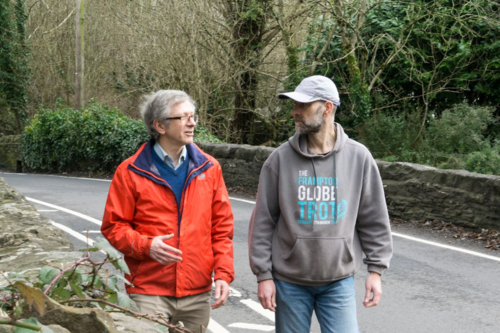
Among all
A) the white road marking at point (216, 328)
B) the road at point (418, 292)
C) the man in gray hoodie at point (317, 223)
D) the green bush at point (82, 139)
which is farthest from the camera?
the green bush at point (82, 139)

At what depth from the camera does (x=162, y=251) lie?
314 cm

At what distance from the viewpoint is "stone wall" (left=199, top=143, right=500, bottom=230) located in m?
9.44

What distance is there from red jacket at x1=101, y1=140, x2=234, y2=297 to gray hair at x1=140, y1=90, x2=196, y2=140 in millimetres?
191

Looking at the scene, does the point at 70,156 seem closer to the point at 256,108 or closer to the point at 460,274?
the point at 256,108

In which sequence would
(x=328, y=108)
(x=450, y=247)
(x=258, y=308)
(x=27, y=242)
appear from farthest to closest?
1. (x=450, y=247)
2. (x=258, y=308)
3. (x=27, y=242)
4. (x=328, y=108)

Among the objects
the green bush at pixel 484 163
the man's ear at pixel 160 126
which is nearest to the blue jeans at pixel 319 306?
the man's ear at pixel 160 126

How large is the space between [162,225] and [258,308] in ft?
9.65

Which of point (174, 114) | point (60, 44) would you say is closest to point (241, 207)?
point (174, 114)

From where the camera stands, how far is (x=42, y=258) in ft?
11.2

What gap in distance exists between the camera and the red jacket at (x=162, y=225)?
3.29m

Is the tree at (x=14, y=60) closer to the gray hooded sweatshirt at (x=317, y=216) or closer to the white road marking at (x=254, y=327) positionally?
the white road marking at (x=254, y=327)

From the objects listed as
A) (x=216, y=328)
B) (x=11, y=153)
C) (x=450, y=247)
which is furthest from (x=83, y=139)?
(x=216, y=328)

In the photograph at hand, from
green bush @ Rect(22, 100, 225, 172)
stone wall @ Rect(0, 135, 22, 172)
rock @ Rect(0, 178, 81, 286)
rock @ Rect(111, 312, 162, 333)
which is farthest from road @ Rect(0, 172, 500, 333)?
stone wall @ Rect(0, 135, 22, 172)

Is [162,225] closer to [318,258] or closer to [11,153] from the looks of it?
[318,258]
